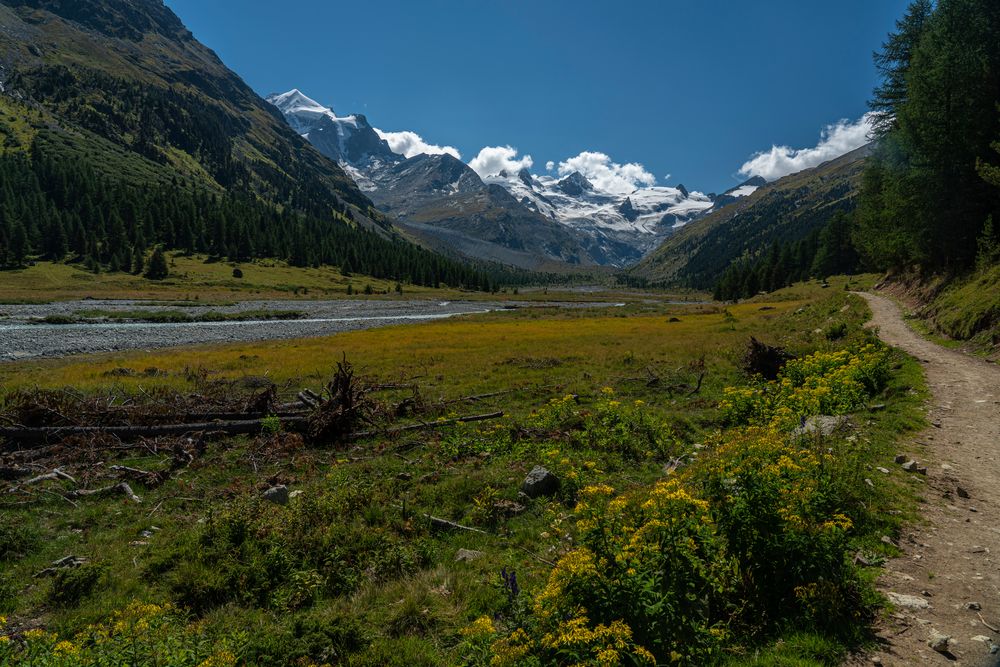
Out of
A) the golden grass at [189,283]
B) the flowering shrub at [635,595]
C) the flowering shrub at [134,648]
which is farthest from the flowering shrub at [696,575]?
the golden grass at [189,283]

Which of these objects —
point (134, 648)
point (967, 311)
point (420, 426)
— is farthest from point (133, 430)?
point (967, 311)

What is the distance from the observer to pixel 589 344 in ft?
137

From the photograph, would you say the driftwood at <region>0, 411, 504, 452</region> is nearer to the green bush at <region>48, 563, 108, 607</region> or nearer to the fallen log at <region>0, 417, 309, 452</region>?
the fallen log at <region>0, 417, 309, 452</region>

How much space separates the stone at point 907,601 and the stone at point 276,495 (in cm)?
1179

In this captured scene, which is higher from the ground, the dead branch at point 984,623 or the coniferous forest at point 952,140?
the coniferous forest at point 952,140

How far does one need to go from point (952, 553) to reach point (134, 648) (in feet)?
36.5

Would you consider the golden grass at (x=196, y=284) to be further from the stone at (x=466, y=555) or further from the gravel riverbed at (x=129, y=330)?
the stone at (x=466, y=555)

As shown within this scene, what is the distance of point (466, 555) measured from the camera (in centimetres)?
901

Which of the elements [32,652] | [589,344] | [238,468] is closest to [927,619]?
[32,652]

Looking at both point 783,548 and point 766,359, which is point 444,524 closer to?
point 783,548

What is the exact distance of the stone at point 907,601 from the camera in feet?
18.4

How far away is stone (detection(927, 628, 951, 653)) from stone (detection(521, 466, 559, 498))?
728 cm

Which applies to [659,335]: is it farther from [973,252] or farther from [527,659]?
[527,659]

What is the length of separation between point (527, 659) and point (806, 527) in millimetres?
3861
